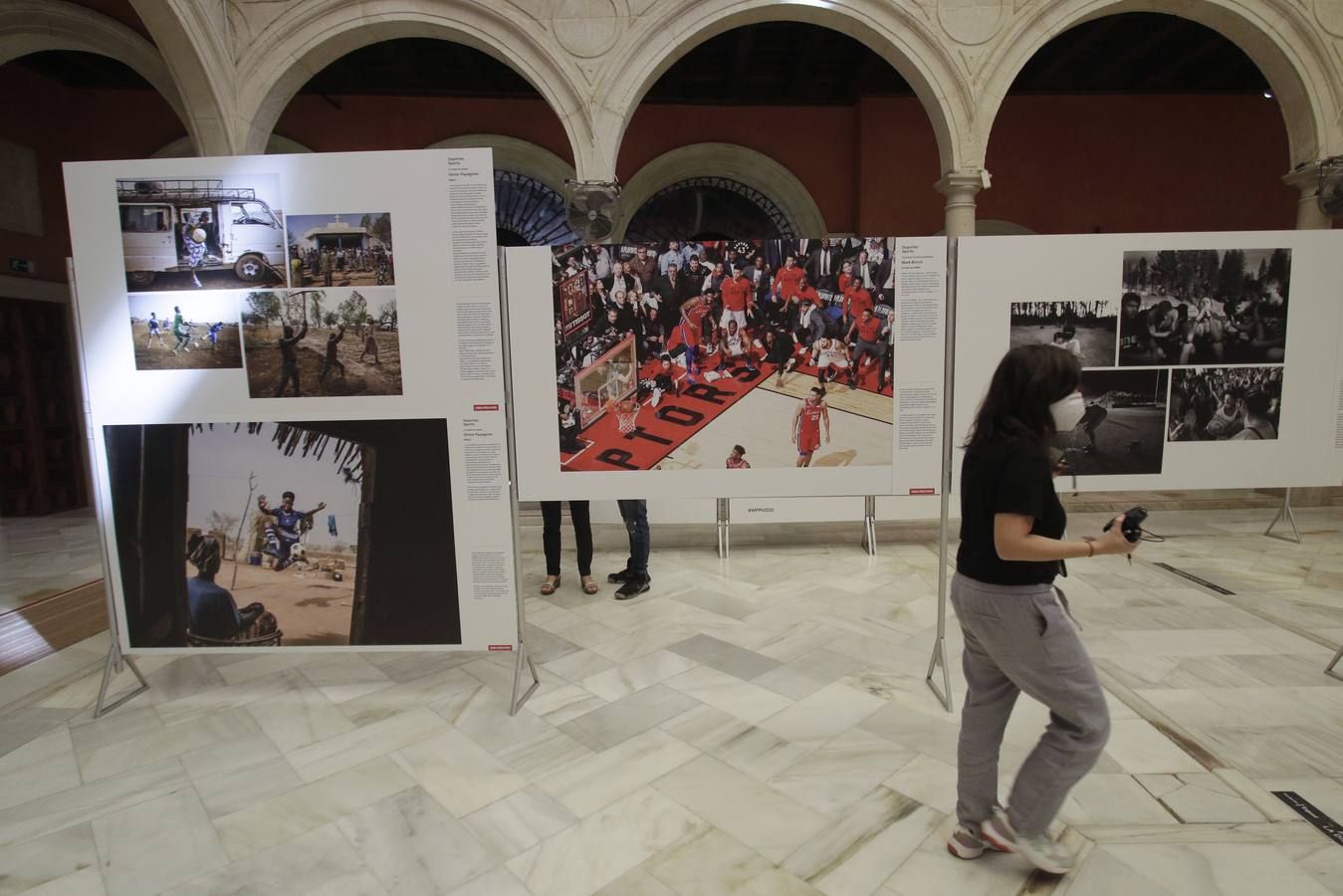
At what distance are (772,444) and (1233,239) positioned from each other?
2.45m

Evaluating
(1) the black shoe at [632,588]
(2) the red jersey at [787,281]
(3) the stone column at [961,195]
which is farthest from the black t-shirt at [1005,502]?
(3) the stone column at [961,195]

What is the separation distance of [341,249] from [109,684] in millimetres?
2489

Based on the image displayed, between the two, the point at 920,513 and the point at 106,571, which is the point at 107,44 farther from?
the point at 920,513

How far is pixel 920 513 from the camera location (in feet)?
19.0

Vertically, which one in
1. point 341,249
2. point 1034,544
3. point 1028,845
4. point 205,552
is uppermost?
point 341,249

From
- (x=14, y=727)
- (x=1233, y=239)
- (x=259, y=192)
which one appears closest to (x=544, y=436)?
(x=259, y=192)

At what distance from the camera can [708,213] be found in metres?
10.1

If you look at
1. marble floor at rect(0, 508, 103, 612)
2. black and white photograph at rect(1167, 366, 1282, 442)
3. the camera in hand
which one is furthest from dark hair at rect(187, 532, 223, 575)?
black and white photograph at rect(1167, 366, 1282, 442)

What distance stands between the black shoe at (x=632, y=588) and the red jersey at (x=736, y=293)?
2274mm

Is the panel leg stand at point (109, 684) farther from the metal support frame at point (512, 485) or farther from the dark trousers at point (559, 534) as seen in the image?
the dark trousers at point (559, 534)

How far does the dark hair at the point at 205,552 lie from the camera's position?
312 centimetres

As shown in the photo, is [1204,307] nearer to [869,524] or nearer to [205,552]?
[869,524]

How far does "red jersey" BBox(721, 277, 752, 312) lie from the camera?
10.3 feet

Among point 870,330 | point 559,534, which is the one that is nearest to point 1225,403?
point 870,330
